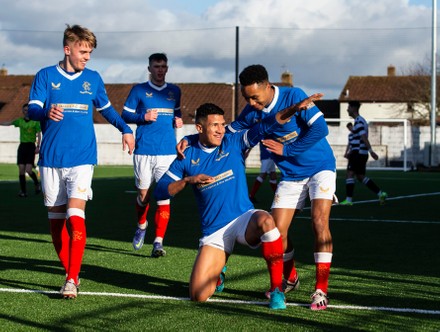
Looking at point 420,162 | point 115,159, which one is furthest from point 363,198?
point 115,159

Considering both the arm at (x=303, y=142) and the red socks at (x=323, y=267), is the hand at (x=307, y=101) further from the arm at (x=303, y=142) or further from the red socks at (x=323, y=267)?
the red socks at (x=323, y=267)

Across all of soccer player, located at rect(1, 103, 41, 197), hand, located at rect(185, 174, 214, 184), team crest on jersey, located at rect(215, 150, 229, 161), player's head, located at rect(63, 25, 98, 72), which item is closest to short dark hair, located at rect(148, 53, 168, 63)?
player's head, located at rect(63, 25, 98, 72)

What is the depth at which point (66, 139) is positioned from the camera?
7.95 metres

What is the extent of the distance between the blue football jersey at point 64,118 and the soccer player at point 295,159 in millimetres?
985

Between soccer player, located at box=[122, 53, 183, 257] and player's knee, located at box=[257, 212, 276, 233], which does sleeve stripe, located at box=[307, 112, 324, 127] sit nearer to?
player's knee, located at box=[257, 212, 276, 233]

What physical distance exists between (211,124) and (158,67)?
3686 millimetres

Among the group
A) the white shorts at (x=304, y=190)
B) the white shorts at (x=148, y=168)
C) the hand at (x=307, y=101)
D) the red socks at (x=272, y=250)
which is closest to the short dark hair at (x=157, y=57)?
the white shorts at (x=148, y=168)

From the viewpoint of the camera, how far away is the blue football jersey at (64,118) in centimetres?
792

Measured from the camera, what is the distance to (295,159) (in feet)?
25.3

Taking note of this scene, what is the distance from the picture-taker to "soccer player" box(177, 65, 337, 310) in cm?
729

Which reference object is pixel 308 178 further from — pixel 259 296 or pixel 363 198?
pixel 363 198

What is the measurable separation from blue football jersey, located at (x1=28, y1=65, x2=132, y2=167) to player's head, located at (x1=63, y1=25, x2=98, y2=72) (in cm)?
16

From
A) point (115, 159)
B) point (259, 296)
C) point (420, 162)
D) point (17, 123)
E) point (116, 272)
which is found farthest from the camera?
point (115, 159)

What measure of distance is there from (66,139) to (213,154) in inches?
53.6
